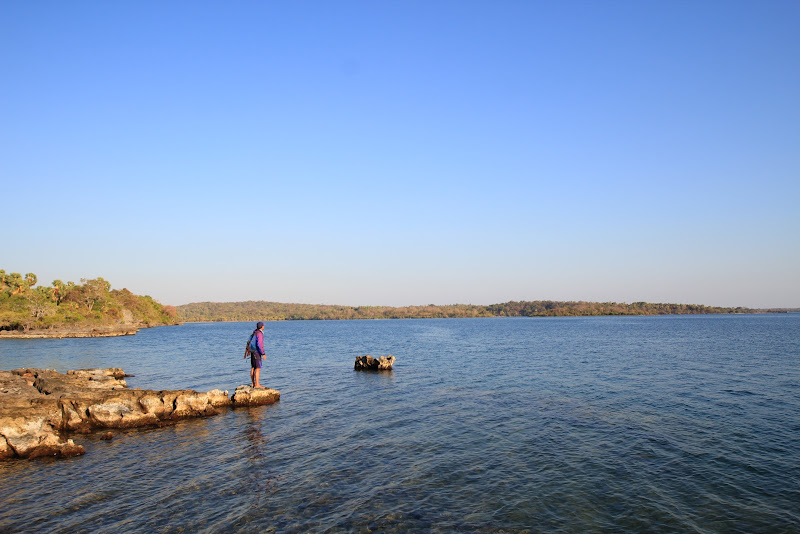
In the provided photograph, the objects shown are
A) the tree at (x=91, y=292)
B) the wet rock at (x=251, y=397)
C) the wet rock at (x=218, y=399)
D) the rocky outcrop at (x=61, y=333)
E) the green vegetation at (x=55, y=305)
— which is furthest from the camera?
the tree at (x=91, y=292)

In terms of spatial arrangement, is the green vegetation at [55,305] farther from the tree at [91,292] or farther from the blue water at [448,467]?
the blue water at [448,467]

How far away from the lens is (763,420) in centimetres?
1962

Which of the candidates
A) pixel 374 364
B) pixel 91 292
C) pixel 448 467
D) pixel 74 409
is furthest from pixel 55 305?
pixel 448 467

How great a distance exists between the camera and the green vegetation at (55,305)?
309ft

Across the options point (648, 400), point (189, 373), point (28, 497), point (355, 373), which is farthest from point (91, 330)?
point (648, 400)

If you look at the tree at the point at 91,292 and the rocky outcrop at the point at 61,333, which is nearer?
the rocky outcrop at the point at 61,333

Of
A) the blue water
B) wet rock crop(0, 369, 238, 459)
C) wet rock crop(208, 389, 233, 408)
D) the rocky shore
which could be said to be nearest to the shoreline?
the rocky shore

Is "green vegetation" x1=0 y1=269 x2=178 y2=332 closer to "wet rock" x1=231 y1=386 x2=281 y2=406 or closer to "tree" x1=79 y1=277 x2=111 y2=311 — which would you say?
"tree" x1=79 y1=277 x2=111 y2=311

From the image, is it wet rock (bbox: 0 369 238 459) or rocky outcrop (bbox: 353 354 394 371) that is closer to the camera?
wet rock (bbox: 0 369 238 459)

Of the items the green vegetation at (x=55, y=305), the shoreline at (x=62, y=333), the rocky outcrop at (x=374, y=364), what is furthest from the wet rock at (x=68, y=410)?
the green vegetation at (x=55, y=305)

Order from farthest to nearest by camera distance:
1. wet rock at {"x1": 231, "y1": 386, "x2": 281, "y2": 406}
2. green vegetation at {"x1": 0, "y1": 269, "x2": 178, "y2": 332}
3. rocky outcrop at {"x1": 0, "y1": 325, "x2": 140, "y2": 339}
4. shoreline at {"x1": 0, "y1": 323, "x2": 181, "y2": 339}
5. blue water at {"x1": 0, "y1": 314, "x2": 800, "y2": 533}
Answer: green vegetation at {"x1": 0, "y1": 269, "x2": 178, "y2": 332}, rocky outcrop at {"x1": 0, "y1": 325, "x2": 140, "y2": 339}, shoreline at {"x1": 0, "y1": 323, "x2": 181, "y2": 339}, wet rock at {"x1": 231, "y1": 386, "x2": 281, "y2": 406}, blue water at {"x1": 0, "y1": 314, "x2": 800, "y2": 533}

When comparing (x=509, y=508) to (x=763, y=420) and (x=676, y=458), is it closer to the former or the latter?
(x=676, y=458)

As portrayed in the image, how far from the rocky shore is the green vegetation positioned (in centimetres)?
8936

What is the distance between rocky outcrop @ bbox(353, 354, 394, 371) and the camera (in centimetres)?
3728
